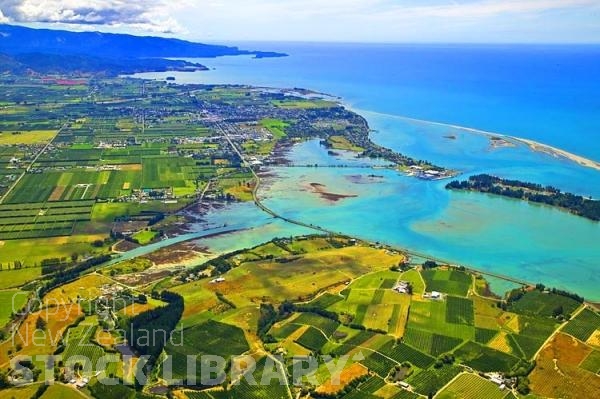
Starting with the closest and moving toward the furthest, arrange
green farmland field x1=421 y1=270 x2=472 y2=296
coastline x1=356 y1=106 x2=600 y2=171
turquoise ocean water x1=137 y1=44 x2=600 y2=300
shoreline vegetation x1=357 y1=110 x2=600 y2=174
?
green farmland field x1=421 y1=270 x2=472 y2=296
turquoise ocean water x1=137 y1=44 x2=600 y2=300
coastline x1=356 y1=106 x2=600 y2=171
shoreline vegetation x1=357 y1=110 x2=600 y2=174

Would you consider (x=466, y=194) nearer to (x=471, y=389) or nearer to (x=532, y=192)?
(x=532, y=192)

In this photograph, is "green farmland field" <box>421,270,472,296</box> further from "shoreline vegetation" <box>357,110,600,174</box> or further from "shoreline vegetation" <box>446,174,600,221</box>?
"shoreline vegetation" <box>357,110,600,174</box>

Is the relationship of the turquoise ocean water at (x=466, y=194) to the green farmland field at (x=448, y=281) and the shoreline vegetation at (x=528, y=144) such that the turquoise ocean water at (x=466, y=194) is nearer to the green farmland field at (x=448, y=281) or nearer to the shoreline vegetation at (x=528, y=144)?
the shoreline vegetation at (x=528, y=144)

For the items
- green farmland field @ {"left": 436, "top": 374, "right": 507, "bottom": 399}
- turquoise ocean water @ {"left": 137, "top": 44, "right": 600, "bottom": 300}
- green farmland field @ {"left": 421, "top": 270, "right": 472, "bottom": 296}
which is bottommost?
green farmland field @ {"left": 436, "top": 374, "right": 507, "bottom": 399}

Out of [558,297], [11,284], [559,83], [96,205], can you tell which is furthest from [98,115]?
[559,83]

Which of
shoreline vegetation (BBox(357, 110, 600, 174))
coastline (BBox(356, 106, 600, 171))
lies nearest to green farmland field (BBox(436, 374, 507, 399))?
coastline (BBox(356, 106, 600, 171))

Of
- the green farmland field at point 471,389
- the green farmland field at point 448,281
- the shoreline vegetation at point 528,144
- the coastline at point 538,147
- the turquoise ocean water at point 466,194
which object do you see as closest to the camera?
the green farmland field at point 471,389

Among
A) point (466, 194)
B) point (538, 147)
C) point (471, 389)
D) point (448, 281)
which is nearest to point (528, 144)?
point (538, 147)

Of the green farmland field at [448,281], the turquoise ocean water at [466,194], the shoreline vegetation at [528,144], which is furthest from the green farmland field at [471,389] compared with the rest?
the shoreline vegetation at [528,144]

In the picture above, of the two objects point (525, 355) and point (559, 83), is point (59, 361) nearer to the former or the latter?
point (525, 355)
